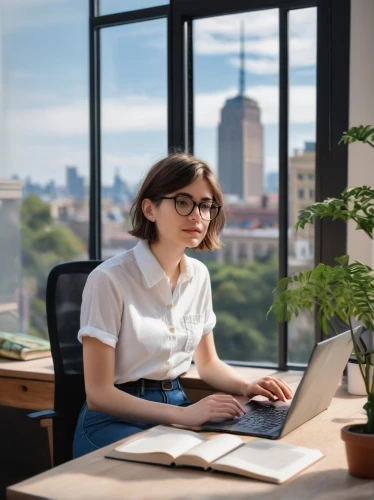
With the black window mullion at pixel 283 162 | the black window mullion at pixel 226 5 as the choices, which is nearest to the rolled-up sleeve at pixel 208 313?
the black window mullion at pixel 283 162

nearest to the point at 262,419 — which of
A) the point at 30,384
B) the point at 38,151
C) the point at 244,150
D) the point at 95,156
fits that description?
the point at 30,384

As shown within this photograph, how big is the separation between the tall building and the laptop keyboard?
2.27 meters

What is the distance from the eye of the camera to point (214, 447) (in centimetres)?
169

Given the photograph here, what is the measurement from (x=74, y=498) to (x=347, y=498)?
51 centimetres

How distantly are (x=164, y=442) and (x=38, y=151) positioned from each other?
294cm

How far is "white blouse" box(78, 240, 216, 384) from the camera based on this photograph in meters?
2.18

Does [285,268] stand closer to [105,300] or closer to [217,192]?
[217,192]

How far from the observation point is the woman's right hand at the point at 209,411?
6.32 feet

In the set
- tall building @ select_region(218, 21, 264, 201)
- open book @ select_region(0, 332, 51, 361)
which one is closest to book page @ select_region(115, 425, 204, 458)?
open book @ select_region(0, 332, 51, 361)

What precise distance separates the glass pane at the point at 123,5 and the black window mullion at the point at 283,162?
1.87 feet

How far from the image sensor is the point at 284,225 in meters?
3.10

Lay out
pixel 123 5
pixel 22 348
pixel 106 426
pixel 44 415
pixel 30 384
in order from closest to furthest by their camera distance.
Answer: pixel 106 426 < pixel 44 415 < pixel 30 384 < pixel 22 348 < pixel 123 5

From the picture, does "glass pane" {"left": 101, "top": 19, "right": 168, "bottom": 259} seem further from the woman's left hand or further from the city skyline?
the woman's left hand

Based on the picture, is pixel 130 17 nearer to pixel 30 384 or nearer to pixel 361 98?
pixel 361 98
